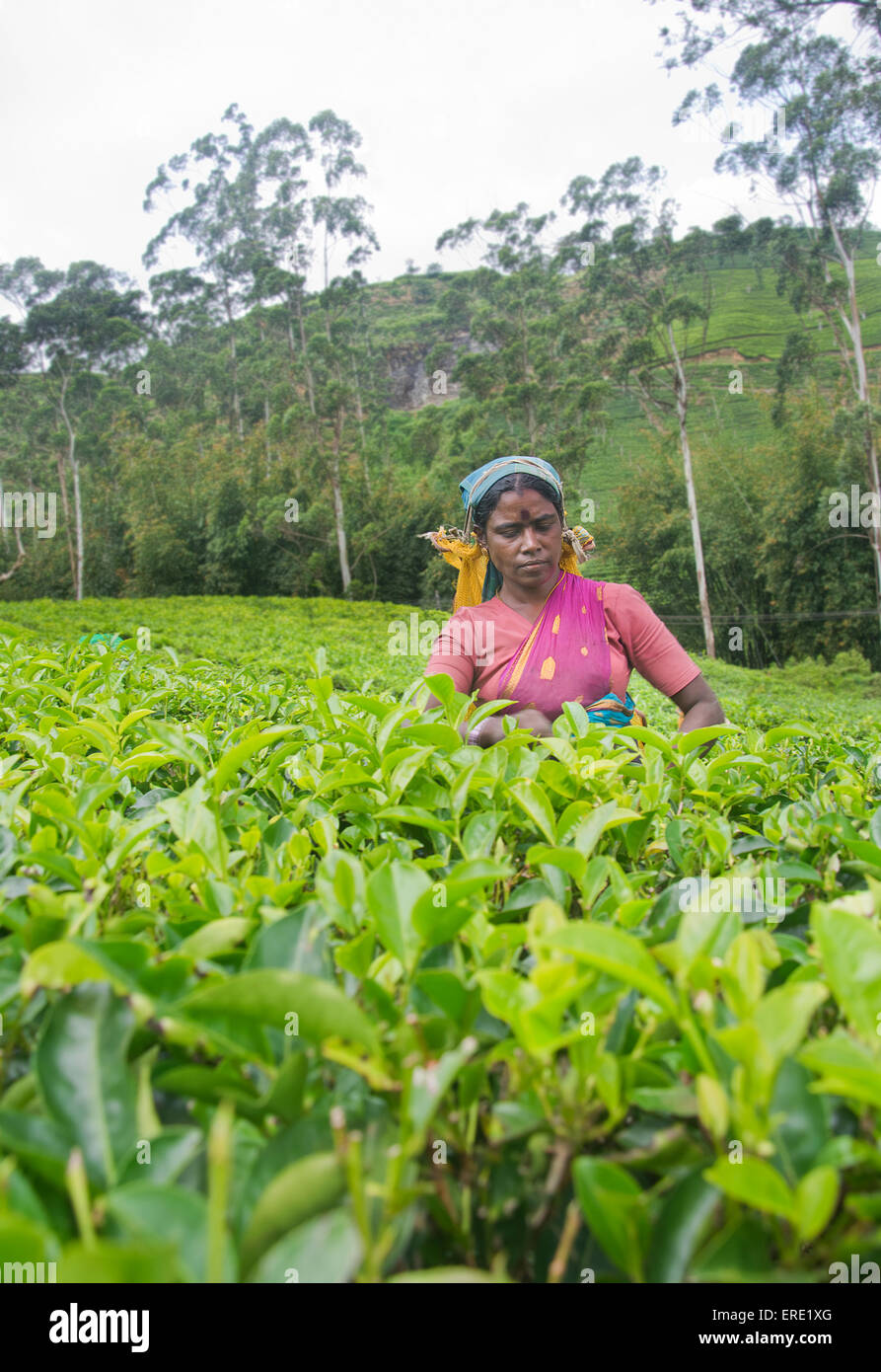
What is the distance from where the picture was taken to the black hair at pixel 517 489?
2.34m

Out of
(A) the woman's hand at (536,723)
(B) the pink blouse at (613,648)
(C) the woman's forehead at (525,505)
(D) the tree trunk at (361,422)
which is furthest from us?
(D) the tree trunk at (361,422)

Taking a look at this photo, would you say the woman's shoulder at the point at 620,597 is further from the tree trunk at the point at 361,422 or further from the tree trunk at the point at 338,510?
the tree trunk at the point at 361,422

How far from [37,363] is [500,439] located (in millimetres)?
14485

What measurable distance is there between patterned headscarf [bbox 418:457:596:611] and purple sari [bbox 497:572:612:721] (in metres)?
0.31

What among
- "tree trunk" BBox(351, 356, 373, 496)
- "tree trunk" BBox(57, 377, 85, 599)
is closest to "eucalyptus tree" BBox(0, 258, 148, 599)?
"tree trunk" BBox(57, 377, 85, 599)

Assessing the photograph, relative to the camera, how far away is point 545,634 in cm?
225

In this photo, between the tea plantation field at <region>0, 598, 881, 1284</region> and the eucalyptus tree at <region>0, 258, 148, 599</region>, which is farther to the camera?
the eucalyptus tree at <region>0, 258, 148, 599</region>

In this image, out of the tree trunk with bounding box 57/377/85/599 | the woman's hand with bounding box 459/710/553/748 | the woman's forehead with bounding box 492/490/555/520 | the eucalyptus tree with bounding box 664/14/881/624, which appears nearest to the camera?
the woman's hand with bounding box 459/710/553/748

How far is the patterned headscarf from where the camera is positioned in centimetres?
244


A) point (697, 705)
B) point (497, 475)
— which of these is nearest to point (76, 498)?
point (497, 475)

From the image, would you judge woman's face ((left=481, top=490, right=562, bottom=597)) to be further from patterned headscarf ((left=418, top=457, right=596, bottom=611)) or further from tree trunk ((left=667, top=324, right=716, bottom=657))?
tree trunk ((left=667, top=324, right=716, bottom=657))

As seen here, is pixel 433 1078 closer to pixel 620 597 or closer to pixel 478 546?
pixel 620 597

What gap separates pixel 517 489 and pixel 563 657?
0.50 metres

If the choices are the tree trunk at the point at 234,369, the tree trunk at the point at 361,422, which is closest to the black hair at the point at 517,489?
the tree trunk at the point at 361,422
